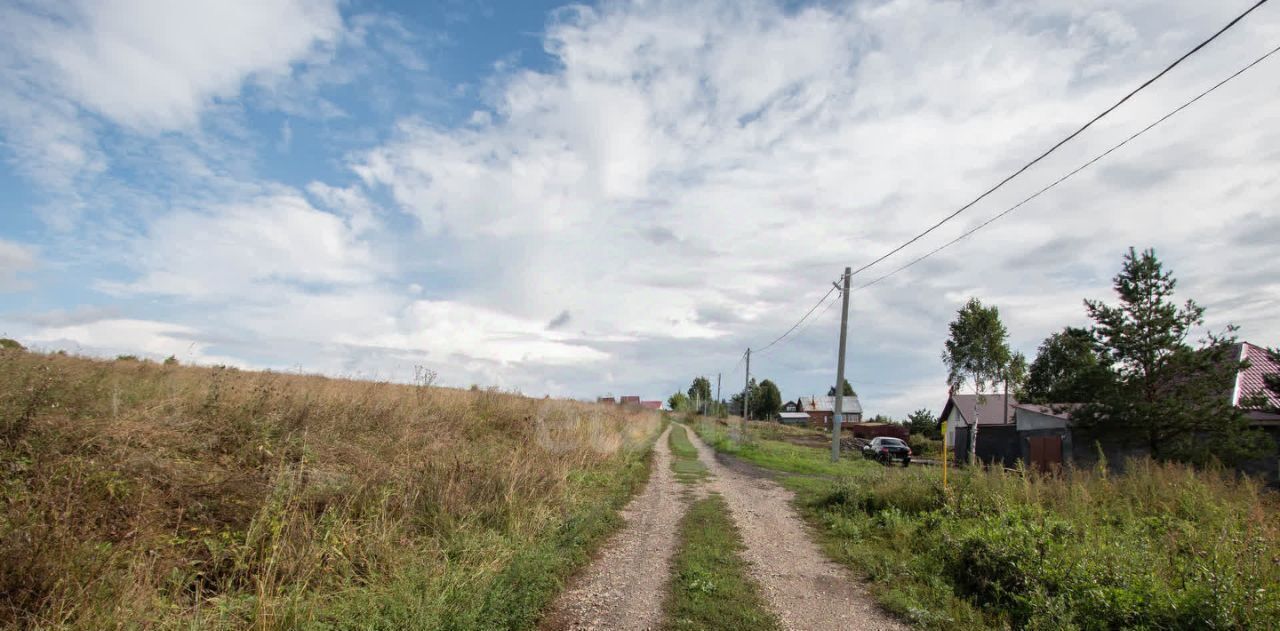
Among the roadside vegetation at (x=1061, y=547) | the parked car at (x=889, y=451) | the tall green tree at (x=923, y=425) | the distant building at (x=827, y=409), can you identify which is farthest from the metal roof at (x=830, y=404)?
the roadside vegetation at (x=1061, y=547)

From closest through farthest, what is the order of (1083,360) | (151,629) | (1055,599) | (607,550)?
1. (151,629)
2. (1055,599)
3. (607,550)
4. (1083,360)

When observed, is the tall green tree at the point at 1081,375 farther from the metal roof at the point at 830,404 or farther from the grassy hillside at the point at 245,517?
the metal roof at the point at 830,404

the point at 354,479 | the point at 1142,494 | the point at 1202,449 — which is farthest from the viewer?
the point at 1202,449

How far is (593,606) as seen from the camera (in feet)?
19.5

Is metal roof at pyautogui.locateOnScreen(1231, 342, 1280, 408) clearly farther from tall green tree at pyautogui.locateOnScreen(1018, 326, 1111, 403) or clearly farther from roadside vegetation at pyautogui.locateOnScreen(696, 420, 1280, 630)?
roadside vegetation at pyautogui.locateOnScreen(696, 420, 1280, 630)

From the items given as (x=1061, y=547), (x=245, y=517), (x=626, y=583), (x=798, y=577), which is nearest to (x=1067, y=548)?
(x=1061, y=547)

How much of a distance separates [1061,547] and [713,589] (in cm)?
386

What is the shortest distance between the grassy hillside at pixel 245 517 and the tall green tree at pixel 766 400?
109403 mm

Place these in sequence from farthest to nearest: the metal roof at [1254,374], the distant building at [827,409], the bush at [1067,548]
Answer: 1. the distant building at [827,409]
2. the metal roof at [1254,374]
3. the bush at [1067,548]

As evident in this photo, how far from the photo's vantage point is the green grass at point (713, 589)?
5.50 meters

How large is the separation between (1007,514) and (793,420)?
350 feet

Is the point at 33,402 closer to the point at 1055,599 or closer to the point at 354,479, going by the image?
the point at 354,479

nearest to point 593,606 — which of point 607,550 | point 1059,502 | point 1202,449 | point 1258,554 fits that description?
point 607,550

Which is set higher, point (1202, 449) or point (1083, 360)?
point (1083, 360)
